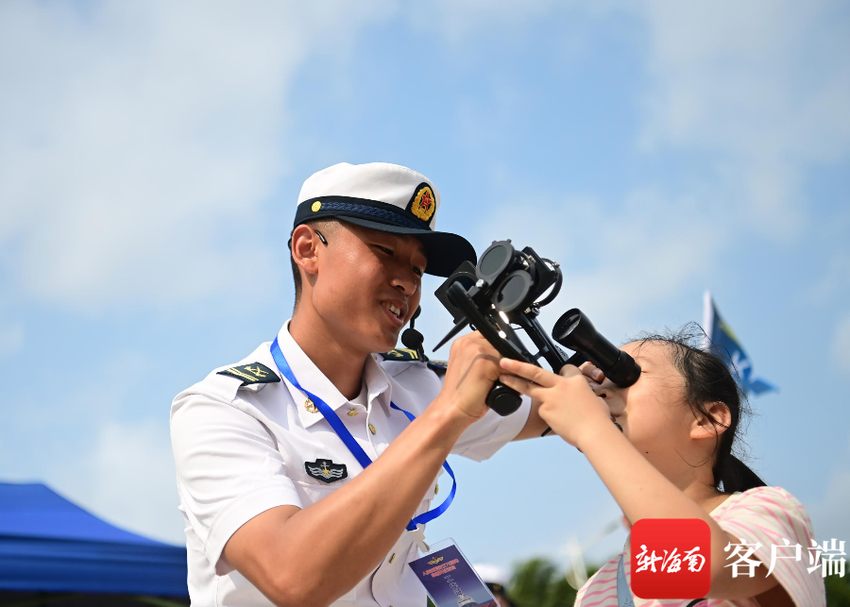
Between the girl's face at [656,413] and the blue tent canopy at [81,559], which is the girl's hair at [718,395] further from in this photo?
the blue tent canopy at [81,559]

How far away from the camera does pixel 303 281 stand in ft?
10.3

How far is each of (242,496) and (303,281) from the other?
114 centimetres

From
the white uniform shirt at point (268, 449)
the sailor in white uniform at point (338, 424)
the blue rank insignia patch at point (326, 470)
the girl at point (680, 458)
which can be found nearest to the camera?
the girl at point (680, 458)

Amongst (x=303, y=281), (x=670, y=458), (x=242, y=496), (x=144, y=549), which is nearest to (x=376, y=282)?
(x=303, y=281)

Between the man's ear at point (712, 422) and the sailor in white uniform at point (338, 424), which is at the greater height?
the sailor in white uniform at point (338, 424)

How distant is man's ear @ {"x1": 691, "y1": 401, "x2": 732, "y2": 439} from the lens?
252cm

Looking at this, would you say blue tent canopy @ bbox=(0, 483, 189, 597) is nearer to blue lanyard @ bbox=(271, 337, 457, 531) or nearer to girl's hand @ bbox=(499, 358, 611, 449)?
blue lanyard @ bbox=(271, 337, 457, 531)

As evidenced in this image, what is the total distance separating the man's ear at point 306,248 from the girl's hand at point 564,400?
4.38 feet

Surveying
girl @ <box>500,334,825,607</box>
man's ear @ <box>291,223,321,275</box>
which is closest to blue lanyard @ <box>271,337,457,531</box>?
man's ear @ <box>291,223,321,275</box>

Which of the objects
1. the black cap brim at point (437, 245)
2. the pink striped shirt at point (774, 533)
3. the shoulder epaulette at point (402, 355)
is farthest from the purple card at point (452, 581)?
the black cap brim at point (437, 245)

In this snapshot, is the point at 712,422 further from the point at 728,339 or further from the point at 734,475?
the point at 728,339

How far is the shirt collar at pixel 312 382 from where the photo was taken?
111 inches

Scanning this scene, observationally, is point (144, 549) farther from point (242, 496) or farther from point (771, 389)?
point (771, 389)

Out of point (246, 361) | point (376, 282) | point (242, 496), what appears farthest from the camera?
point (246, 361)
